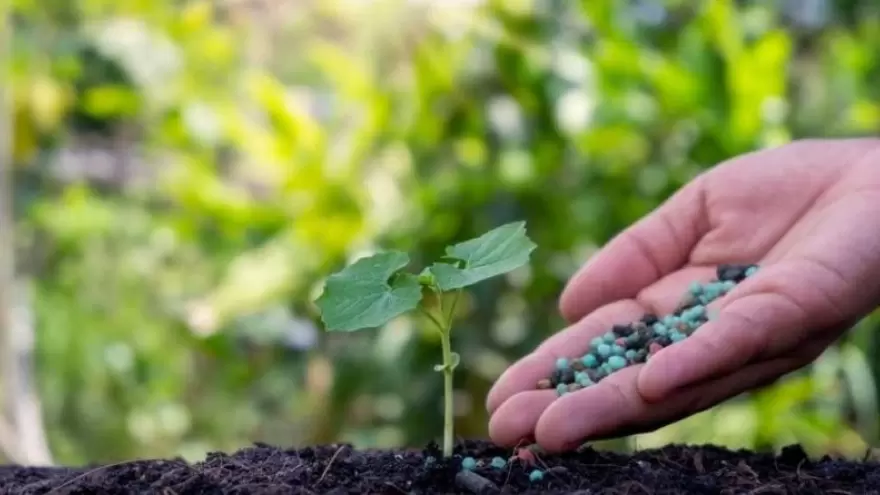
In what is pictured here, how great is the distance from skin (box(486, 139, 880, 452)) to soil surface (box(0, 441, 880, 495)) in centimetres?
5

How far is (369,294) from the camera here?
0.81 meters

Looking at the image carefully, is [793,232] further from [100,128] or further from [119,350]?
[100,128]

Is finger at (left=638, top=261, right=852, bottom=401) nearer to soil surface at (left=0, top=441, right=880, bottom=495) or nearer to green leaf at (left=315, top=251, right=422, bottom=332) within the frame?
soil surface at (left=0, top=441, right=880, bottom=495)

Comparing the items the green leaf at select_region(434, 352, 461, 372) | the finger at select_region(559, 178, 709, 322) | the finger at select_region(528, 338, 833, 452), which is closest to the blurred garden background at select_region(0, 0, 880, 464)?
the finger at select_region(559, 178, 709, 322)

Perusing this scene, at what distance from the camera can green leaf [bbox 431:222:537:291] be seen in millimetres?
798

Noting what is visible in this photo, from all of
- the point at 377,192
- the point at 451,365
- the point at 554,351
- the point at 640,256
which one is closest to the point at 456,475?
the point at 451,365

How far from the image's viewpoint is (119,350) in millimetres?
2902

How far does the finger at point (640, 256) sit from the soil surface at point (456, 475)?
0.91 feet

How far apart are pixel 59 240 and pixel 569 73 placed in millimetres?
1732

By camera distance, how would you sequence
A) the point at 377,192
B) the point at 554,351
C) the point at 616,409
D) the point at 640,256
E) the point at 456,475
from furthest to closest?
the point at 377,192 < the point at 640,256 < the point at 554,351 < the point at 616,409 < the point at 456,475

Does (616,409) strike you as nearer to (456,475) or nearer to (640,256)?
(456,475)

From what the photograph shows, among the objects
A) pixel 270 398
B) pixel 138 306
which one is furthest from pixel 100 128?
pixel 270 398

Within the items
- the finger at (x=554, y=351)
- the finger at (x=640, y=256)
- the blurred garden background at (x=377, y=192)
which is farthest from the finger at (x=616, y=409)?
the blurred garden background at (x=377, y=192)

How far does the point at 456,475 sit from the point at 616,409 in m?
0.18
